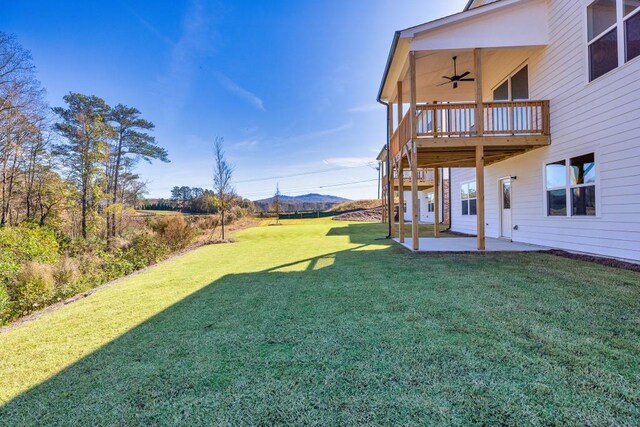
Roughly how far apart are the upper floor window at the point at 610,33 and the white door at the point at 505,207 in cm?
368

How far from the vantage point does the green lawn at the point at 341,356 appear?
Result: 1.64 metres

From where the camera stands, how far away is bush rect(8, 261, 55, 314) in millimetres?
5312

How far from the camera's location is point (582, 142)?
19.7 feet

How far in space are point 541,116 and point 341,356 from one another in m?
7.99

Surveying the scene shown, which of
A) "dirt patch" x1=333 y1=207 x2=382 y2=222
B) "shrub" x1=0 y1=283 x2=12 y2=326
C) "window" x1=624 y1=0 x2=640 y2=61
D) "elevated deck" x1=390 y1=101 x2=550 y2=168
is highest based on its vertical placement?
"window" x1=624 y1=0 x2=640 y2=61

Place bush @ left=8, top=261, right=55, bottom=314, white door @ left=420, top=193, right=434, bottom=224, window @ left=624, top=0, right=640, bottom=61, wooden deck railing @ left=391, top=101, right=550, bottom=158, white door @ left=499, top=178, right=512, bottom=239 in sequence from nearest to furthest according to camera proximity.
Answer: window @ left=624, top=0, right=640, bottom=61, bush @ left=8, top=261, right=55, bottom=314, wooden deck railing @ left=391, top=101, right=550, bottom=158, white door @ left=499, top=178, right=512, bottom=239, white door @ left=420, top=193, right=434, bottom=224

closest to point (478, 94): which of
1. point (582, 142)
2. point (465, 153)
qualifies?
point (465, 153)

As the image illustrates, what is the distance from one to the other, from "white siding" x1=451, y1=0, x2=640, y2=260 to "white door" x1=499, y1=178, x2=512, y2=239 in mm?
362

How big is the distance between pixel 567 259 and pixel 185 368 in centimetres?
706

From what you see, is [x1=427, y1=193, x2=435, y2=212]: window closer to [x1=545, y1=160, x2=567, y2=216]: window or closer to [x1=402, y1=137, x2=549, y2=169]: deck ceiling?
[x1=402, y1=137, x2=549, y2=169]: deck ceiling

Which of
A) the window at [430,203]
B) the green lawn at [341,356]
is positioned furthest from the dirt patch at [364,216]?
the green lawn at [341,356]

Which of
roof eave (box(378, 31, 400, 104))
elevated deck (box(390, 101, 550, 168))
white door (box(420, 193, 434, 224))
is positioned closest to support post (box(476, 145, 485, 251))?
elevated deck (box(390, 101, 550, 168))

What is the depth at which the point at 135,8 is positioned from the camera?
9.51m

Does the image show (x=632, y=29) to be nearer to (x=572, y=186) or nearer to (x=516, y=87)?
(x=572, y=186)
